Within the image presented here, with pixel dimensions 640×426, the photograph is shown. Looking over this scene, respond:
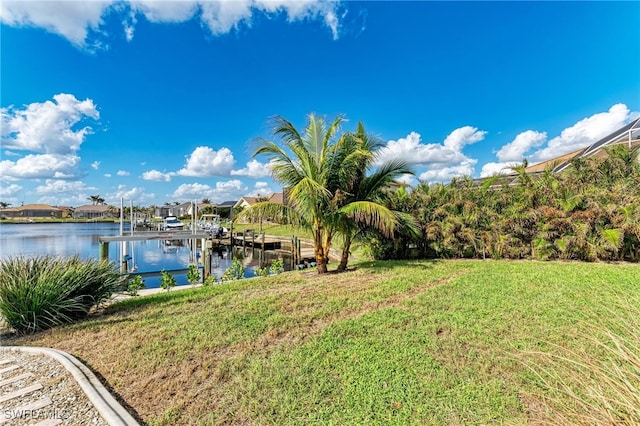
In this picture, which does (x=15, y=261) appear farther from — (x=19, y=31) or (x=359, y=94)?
(x=359, y=94)

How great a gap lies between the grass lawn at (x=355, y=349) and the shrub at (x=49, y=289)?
0.38m

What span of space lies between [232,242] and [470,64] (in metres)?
20.9

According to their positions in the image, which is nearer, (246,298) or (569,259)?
(246,298)

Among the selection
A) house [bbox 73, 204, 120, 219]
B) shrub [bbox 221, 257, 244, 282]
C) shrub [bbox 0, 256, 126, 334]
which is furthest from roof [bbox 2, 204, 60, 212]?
shrub [bbox 0, 256, 126, 334]

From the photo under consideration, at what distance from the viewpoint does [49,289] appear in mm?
4398

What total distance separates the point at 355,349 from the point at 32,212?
327ft

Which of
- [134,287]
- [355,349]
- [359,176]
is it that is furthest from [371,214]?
[134,287]

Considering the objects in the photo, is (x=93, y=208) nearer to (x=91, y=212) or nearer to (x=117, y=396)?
(x=91, y=212)

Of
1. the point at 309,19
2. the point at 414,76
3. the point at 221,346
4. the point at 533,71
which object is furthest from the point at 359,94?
the point at 221,346

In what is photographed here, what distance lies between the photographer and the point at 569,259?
781 cm

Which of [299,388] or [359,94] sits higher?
[359,94]

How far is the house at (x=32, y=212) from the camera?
2692 inches

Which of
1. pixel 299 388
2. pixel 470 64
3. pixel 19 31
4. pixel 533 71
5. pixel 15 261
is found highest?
pixel 470 64

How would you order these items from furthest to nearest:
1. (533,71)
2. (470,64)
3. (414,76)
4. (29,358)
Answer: (414,76) → (470,64) → (533,71) → (29,358)
